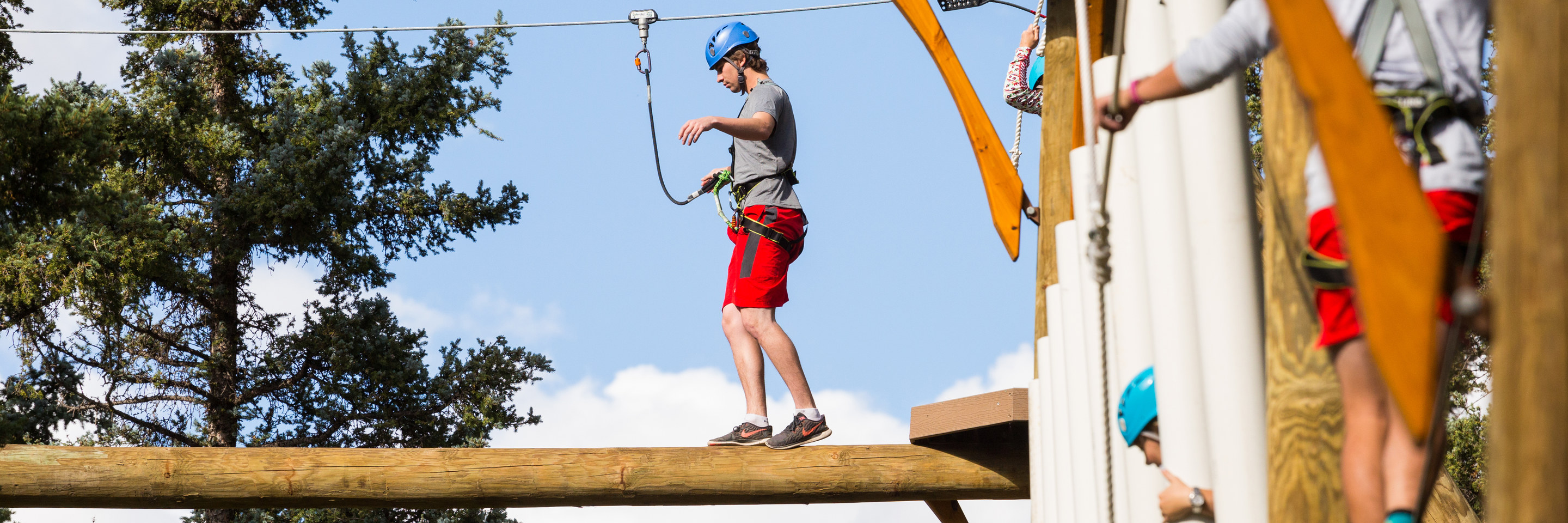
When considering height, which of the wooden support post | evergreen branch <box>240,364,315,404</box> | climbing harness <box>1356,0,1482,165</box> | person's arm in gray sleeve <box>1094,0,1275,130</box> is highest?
evergreen branch <box>240,364,315,404</box>

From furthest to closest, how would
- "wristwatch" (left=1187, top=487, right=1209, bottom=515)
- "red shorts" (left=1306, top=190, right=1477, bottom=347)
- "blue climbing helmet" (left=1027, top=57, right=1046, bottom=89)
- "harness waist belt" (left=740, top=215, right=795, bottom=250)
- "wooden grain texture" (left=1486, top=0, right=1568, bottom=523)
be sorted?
1. "blue climbing helmet" (left=1027, top=57, right=1046, bottom=89)
2. "harness waist belt" (left=740, top=215, right=795, bottom=250)
3. "wristwatch" (left=1187, top=487, right=1209, bottom=515)
4. "red shorts" (left=1306, top=190, right=1477, bottom=347)
5. "wooden grain texture" (left=1486, top=0, right=1568, bottom=523)

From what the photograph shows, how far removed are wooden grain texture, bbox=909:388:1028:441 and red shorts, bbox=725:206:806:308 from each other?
2.35ft

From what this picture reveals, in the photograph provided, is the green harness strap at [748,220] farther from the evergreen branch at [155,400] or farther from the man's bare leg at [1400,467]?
the evergreen branch at [155,400]

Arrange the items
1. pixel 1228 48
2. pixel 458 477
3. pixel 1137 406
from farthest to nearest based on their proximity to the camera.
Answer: pixel 458 477
pixel 1137 406
pixel 1228 48

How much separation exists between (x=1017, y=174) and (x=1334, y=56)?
3699 mm

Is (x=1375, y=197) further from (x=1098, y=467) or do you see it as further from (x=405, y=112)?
(x=405, y=112)

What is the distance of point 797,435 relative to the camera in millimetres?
4891

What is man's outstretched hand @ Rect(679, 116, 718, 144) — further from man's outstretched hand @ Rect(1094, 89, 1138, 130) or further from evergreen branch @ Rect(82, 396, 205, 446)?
evergreen branch @ Rect(82, 396, 205, 446)

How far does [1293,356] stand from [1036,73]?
408cm

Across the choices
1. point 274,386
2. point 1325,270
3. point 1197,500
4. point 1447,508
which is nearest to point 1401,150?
point 1325,270

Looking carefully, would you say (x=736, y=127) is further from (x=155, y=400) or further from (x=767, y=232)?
(x=155, y=400)

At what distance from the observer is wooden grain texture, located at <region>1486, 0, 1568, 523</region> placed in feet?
3.31

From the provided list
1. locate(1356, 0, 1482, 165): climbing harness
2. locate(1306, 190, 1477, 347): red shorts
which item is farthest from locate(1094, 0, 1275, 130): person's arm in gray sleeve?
locate(1306, 190, 1477, 347): red shorts

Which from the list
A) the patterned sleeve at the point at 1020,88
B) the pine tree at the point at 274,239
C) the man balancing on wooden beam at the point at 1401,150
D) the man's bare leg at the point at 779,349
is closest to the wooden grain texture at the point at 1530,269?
the man balancing on wooden beam at the point at 1401,150
